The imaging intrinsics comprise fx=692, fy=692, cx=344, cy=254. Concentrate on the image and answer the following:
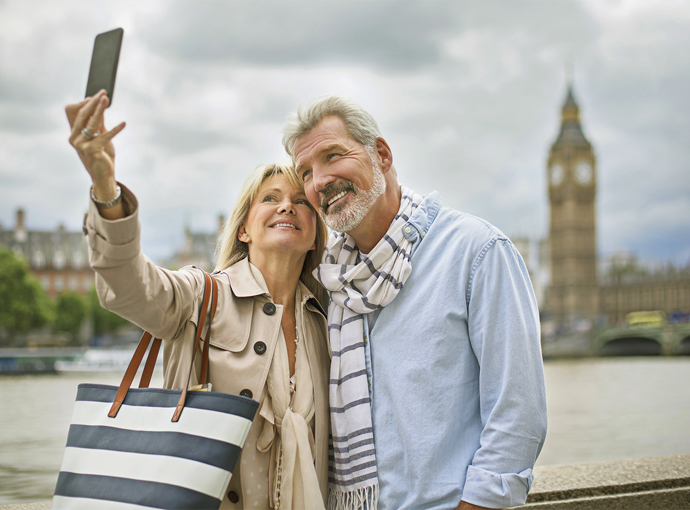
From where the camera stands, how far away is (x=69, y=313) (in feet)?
128

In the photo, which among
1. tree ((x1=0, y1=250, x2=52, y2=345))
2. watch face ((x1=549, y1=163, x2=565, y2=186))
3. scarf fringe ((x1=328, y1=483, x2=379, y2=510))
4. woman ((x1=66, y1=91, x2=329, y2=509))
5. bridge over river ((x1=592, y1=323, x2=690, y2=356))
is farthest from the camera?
watch face ((x1=549, y1=163, x2=565, y2=186))

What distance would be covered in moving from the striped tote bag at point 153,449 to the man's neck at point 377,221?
554mm

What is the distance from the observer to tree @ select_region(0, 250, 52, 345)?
31.1 metres

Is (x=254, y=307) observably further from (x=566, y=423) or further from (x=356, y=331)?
(x=566, y=423)

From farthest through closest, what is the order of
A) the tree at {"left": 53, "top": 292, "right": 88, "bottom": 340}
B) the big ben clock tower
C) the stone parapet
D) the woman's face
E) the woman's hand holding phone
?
the big ben clock tower < the tree at {"left": 53, "top": 292, "right": 88, "bottom": 340} < the stone parapet < the woman's face < the woman's hand holding phone

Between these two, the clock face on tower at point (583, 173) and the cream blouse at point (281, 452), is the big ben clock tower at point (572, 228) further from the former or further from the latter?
the cream blouse at point (281, 452)

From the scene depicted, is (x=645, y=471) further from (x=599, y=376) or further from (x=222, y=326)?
(x=599, y=376)

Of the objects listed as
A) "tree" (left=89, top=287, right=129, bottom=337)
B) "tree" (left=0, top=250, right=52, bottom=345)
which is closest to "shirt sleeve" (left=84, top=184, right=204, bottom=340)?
"tree" (left=0, top=250, right=52, bottom=345)

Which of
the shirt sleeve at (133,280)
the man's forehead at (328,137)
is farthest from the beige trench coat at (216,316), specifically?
the man's forehead at (328,137)

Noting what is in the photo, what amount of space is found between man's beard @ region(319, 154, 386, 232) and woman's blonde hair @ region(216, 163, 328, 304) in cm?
23

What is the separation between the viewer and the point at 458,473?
1.50 metres

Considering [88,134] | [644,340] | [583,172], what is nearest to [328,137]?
[88,134]

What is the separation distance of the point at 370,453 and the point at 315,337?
390 mm

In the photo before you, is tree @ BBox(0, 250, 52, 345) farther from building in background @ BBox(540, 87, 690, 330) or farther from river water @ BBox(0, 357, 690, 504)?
building in background @ BBox(540, 87, 690, 330)
